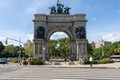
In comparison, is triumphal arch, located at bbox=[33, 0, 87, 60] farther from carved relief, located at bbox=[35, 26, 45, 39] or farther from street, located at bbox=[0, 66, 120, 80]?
street, located at bbox=[0, 66, 120, 80]

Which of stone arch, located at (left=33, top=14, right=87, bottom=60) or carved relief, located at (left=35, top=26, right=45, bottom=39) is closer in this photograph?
stone arch, located at (left=33, top=14, right=87, bottom=60)

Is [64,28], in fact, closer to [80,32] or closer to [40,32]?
[80,32]

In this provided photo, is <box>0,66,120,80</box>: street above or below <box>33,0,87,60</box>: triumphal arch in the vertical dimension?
below

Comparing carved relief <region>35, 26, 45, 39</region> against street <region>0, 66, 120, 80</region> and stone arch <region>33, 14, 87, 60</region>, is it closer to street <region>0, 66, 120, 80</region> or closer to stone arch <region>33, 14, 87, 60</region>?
stone arch <region>33, 14, 87, 60</region>

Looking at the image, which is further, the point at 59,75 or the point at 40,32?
the point at 40,32

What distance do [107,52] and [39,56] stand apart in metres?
80.4

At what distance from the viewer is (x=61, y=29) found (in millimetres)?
81375

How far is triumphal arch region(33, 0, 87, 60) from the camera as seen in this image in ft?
258

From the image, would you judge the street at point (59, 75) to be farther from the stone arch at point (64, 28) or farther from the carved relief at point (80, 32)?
the carved relief at point (80, 32)

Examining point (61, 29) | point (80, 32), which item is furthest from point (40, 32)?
point (80, 32)

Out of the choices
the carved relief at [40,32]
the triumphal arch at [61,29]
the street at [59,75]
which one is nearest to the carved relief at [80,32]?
the triumphal arch at [61,29]

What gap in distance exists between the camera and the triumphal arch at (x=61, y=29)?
78750mm

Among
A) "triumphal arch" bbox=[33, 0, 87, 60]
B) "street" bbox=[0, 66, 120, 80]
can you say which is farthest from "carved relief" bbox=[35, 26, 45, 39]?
"street" bbox=[0, 66, 120, 80]

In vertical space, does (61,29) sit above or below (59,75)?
above
